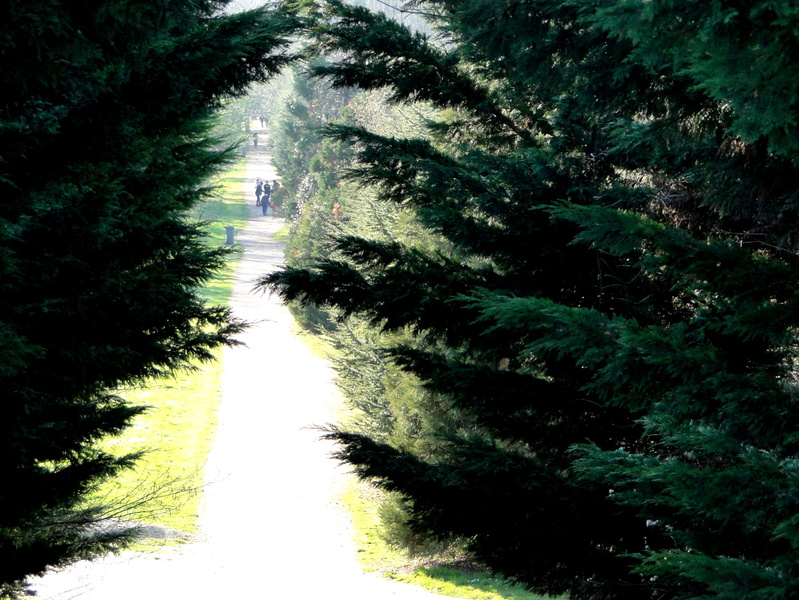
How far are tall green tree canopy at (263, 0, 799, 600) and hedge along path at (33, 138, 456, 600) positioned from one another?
1605mm

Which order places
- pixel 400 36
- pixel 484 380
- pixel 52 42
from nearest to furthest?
pixel 52 42 < pixel 484 380 < pixel 400 36

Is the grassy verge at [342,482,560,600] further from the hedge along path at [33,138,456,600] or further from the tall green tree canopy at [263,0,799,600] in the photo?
the tall green tree canopy at [263,0,799,600]

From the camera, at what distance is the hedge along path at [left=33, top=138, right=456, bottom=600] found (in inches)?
396

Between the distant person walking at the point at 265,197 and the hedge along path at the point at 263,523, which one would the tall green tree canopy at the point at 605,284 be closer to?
the hedge along path at the point at 263,523

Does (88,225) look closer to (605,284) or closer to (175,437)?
(605,284)

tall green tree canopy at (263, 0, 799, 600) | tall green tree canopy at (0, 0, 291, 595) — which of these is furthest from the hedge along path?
tall green tree canopy at (263, 0, 799, 600)

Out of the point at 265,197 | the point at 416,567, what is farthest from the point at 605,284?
the point at 265,197

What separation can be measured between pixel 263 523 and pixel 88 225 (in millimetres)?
8995

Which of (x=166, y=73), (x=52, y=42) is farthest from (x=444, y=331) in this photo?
(x=52, y=42)

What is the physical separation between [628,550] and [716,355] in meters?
3.11

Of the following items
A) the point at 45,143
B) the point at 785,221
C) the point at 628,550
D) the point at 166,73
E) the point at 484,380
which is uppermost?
the point at 166,73

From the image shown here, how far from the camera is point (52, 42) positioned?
3037 millimetres

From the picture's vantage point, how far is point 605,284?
6.35 meters

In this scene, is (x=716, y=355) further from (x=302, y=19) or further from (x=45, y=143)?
(x=302, y=19)
